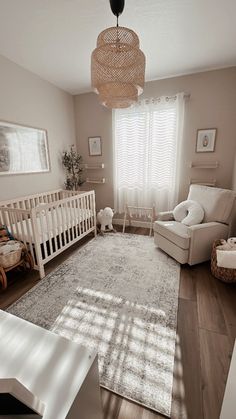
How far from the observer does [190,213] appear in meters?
2.54

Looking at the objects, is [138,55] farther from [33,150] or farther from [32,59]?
[33,150]

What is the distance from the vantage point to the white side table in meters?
0.66

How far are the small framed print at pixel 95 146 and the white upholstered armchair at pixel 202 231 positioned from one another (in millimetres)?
1958

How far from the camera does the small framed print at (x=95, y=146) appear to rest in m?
3.64

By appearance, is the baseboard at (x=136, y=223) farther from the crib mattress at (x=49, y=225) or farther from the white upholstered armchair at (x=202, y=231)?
the crib mattress at (x=49, y=225)

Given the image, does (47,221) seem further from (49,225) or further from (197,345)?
(197,345)

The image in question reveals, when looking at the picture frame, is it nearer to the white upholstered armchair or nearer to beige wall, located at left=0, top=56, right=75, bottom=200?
beige wall, located at left=0, top=56, right=75, bottom=200

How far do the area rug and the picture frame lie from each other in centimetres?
150

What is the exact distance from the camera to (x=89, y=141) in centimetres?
372

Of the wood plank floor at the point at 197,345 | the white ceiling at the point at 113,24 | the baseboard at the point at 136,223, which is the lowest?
the wood plank floor at the point at 197,345

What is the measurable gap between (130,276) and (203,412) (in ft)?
4.10

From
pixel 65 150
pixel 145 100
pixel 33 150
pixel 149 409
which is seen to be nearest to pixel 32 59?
pixel 33 150

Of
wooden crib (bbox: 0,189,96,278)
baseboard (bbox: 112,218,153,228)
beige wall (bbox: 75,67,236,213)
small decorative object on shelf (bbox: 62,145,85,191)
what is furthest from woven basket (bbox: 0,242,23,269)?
beige wall (bbox: 75,67,236,213)

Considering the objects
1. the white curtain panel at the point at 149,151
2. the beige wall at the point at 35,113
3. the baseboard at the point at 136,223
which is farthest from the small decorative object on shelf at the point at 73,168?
the baseboard at the point at 136,223
